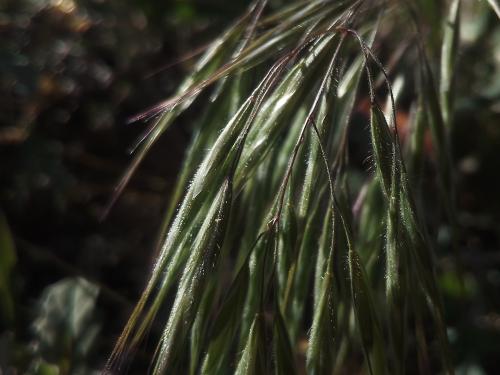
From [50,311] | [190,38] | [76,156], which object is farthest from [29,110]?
[50,311]

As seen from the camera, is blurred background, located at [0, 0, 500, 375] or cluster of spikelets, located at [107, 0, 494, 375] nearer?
cluster of spikelets, located at [107, 0, 494, 375]

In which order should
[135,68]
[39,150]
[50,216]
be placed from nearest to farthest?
[39,150] < [50,216] < [135,68]

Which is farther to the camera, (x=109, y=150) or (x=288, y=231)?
(x=109, y=150)

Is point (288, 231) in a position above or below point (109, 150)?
below

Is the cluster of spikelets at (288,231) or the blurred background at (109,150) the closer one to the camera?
the cluster of spikelets at (288,231)

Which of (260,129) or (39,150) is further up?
(39,150)

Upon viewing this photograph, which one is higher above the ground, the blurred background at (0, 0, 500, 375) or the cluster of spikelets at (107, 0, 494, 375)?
the blurred background at (0, 0, 500, 375)

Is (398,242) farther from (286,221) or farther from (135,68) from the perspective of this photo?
(135,68)

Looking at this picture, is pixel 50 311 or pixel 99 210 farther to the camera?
pixel 99 210
